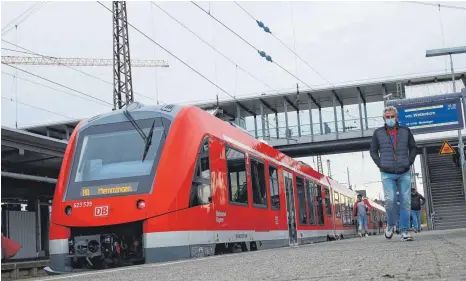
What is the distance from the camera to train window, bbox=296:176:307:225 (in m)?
16.7

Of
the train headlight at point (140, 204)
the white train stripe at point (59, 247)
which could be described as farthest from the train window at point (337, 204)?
the white train stripe at point (59, 247)

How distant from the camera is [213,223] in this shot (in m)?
9.52

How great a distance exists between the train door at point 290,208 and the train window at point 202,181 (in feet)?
18.4

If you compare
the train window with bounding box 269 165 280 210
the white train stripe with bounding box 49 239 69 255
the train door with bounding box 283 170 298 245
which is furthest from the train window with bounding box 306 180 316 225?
the white train stripe with bounding box 49 239 69 255

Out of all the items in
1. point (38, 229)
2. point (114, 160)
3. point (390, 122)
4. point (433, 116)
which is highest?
point (433, 116)

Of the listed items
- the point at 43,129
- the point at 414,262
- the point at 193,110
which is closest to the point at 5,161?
the point at 193,110

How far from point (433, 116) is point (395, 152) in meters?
22.5

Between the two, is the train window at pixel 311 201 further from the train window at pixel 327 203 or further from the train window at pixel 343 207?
the train window at pixel 343 207

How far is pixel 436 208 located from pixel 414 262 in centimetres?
3868

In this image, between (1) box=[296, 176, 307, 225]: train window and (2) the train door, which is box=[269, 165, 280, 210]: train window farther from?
(1) box=[296, 176, 307, 225]: train window

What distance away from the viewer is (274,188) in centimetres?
1369

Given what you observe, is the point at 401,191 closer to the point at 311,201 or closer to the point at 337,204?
the point at 311,201

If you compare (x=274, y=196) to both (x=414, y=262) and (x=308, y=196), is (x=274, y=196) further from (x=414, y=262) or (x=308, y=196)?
(x=414, y=262)

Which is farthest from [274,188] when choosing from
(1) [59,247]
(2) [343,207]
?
(2) [343,207]
